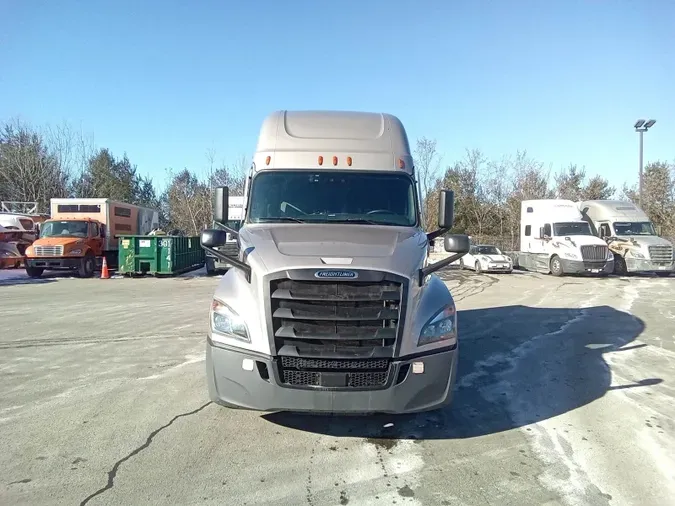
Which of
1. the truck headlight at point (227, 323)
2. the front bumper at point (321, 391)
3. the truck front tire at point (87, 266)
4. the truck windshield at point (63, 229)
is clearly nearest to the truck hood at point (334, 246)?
the truck headlight at point (227, 323)

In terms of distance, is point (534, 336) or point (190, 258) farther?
point (190, 258)

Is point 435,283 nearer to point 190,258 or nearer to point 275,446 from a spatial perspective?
point 275,446

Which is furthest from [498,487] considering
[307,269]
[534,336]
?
[534,336]

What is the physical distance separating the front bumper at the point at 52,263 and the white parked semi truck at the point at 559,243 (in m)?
21.4

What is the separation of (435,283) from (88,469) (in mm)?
3358

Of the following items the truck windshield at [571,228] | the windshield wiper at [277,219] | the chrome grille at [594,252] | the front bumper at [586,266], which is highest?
the truck windshield at [571,228]

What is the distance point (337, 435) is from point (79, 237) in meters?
20.6

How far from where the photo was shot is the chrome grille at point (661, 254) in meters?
23.8

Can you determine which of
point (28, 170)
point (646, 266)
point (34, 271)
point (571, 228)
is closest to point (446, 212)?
point (34, 271)

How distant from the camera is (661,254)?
23.8 m

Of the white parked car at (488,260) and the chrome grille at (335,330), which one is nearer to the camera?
the chrome grille at (335,330)

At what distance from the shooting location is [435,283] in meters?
5.01

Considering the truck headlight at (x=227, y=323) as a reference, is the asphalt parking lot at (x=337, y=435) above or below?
below

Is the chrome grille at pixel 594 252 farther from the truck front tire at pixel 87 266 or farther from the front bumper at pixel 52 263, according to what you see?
the front bumper at pixel 52 263
